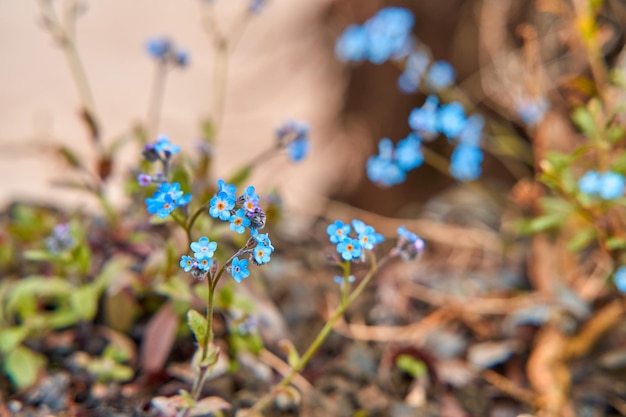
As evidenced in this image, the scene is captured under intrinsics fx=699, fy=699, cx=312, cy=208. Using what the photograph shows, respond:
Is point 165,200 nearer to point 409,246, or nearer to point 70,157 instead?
point 409,246

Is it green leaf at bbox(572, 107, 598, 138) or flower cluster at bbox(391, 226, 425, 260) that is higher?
green leaf at bbox(572, 107, 598, 138)

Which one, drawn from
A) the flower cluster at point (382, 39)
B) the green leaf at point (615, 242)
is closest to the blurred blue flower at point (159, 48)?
the flower cluster at point (382, 39)

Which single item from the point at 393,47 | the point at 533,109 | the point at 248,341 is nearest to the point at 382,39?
the point at 393,47

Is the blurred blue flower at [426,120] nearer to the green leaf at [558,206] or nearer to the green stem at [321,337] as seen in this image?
the green leaf at [558,206]

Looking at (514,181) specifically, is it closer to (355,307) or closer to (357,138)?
(357,138)

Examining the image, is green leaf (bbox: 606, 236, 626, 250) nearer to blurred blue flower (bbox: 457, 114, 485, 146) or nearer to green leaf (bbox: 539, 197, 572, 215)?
green leaf (bbox: 539, 197, 572, 215)

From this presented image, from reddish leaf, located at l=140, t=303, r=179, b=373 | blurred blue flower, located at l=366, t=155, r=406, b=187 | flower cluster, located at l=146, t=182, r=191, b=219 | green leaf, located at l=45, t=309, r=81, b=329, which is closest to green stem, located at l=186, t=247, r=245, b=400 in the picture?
flower cluster, located at l=146, t=182, r=191, b=219
